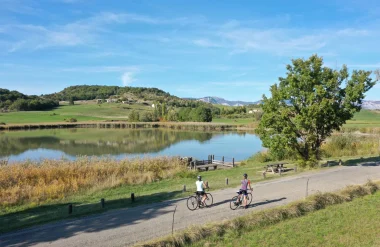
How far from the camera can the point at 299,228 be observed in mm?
11375

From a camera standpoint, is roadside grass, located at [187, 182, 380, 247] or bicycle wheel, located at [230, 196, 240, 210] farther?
bicycle wheel, located at [230, 196, 240, 210]

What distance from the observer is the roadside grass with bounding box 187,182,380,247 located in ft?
33.3

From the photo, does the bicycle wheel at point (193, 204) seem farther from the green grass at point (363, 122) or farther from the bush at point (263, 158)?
the green grass at point (363, 122)

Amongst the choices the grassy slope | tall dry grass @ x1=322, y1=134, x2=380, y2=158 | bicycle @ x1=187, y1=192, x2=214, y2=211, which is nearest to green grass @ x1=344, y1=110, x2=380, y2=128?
tall dry grass @ x1=322, y1=134, x2=380, y2=158

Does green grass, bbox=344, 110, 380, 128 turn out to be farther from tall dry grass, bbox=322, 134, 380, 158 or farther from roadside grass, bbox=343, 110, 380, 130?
tall dry grass, bbox=322, 134, 380, 158

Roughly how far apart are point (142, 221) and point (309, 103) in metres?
14.9

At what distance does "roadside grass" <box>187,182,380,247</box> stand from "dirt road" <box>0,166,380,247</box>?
6.05ft

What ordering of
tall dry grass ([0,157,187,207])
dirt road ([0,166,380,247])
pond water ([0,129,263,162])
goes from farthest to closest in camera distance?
pond water ([0,129,263,162])
tall dry grass ([0,157,187,207])
dirt road ([0,166,380,247])

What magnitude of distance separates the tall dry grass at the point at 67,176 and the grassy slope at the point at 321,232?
1232cm

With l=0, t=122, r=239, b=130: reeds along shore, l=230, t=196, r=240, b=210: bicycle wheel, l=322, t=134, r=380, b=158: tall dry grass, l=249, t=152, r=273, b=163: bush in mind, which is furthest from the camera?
l=0, t=122, r=239, b=130: reeds along shore

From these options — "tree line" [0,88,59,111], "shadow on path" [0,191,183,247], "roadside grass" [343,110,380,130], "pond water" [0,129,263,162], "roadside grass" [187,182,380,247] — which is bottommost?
"pond water" [0,129,263,162]

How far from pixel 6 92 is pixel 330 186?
624ft

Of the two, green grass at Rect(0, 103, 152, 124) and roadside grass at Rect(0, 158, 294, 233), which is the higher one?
green grass at Rect(0, 103, 152, 124)

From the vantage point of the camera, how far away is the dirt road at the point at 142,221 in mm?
10523
